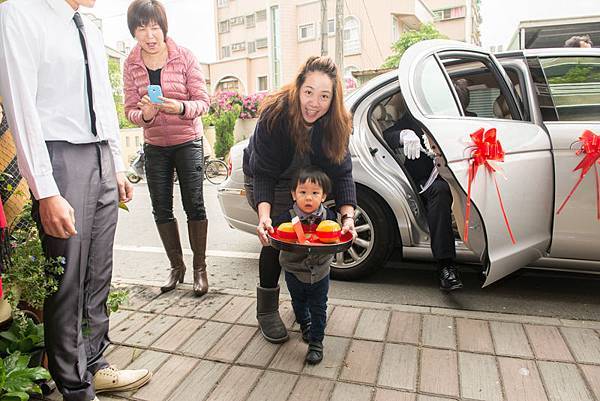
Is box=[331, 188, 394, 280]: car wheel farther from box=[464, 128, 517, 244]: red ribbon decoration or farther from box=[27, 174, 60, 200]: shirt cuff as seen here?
box=[27, 174, 60, 200]: shirt cuff

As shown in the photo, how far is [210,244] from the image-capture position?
4902mm

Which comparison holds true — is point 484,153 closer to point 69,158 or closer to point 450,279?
point 450,279

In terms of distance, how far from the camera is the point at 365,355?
2.43 m

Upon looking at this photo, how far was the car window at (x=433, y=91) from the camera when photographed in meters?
2.87

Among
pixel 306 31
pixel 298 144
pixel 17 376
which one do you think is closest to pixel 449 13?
pixel 306 31

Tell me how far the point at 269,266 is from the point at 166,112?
1.15 m

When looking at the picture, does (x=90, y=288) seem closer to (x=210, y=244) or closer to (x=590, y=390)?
(x=590, y=390)

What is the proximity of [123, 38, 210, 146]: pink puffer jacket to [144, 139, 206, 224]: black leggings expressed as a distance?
0.20 ft

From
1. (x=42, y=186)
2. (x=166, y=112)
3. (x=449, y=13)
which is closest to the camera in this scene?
(x=42, y=186)

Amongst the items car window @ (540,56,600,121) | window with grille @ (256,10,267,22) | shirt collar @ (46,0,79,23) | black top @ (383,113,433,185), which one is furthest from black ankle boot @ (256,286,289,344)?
window with grille @ (256,10,267,22)

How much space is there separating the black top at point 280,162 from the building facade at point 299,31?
75.6 feet

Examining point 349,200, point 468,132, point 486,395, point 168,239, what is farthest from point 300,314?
point 468,132

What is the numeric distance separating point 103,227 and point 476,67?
285 cm

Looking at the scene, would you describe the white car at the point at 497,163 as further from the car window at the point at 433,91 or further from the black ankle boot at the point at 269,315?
the black ankle boot at the point at 269,315
